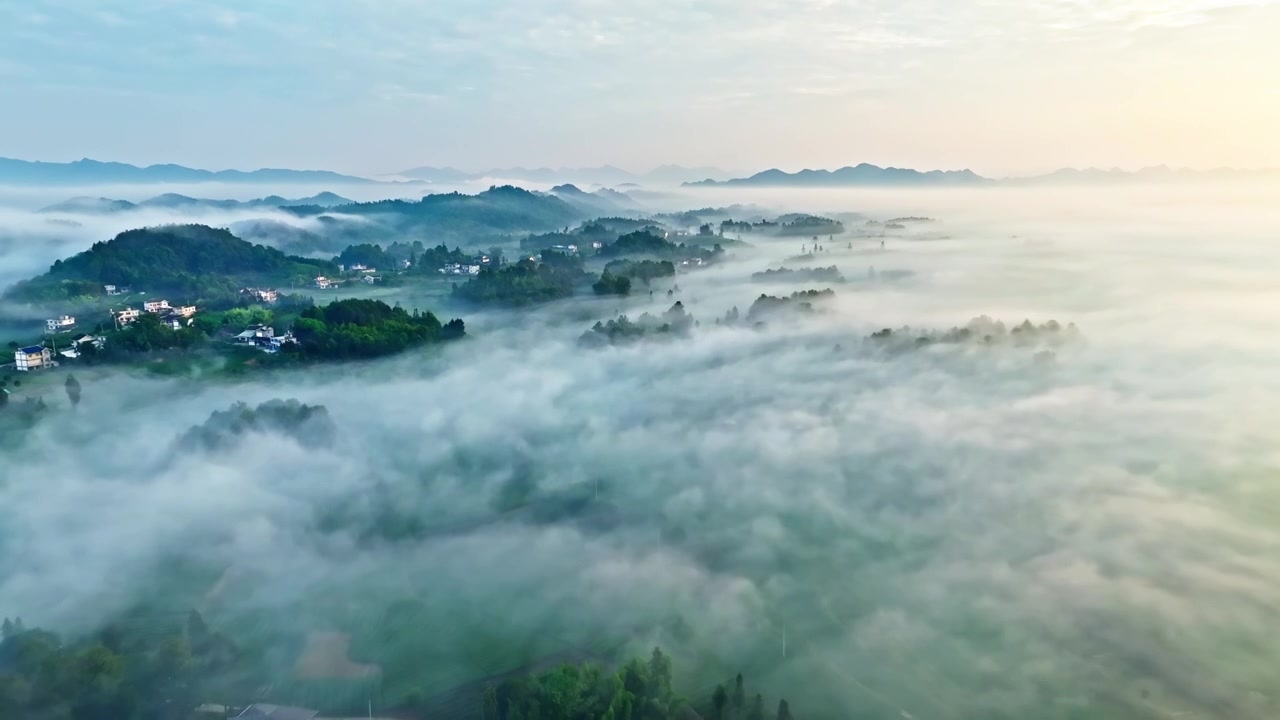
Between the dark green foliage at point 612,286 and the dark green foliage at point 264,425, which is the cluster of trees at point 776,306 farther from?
the dark green foliage at point 264,425

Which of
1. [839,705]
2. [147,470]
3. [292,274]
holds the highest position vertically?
[292,274]

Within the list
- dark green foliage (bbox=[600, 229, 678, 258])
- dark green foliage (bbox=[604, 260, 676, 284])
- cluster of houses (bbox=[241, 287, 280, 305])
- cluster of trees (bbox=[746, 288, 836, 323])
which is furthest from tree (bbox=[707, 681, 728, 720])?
dark green foliage (bbox=[600, 229, 678, 258])

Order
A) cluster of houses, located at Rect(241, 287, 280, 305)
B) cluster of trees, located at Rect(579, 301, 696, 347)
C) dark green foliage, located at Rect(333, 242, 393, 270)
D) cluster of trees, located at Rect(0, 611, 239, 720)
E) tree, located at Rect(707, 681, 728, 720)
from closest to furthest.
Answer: cluster of trees, located at Rect(0, 611, 239, 720) < tree, located at Rect(707, 681, 728, 720) < cluster of trees, located at Rect(579, 301, 696, 347) < cluster of houses, located at Rect(241, 287, 280, 305) < dark green foliage, located at Rect(333, 242, 393, 270)

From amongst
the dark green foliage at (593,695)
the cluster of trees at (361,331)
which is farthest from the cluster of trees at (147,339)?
the dark green foliage at (593,695)

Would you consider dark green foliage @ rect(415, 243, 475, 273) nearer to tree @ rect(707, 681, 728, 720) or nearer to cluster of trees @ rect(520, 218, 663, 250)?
cluster of trees @ rect(520, 218, 663, 250)

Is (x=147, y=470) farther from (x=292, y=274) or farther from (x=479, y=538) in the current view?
(x=292, y=274)

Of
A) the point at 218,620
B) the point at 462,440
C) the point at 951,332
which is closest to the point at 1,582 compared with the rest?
the point at 218,620

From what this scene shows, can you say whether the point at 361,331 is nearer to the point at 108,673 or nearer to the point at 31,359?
the point at 31,359
